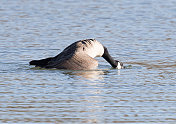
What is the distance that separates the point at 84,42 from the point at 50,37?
574 centimetres

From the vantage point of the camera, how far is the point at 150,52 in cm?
1667

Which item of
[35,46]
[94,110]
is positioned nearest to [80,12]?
[35,46]

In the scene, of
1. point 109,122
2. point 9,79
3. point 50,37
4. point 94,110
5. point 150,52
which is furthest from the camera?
point 50,37

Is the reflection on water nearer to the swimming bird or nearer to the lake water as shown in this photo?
the lake water

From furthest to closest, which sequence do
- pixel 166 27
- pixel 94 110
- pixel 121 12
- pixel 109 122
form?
pixel 121 12 < pixel 166 27 < pixel 94 110 < pixel 109 122

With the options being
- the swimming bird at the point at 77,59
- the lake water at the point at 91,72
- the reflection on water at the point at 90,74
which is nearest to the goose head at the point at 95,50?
the swimming bird at the point at 77,59

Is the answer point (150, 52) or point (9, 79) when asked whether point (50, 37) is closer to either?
point (150, 52)

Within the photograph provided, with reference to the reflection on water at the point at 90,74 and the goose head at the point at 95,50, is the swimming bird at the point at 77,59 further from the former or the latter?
the reflection on water at the point at 90,74

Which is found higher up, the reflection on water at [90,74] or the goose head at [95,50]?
the goose head at [95,50]

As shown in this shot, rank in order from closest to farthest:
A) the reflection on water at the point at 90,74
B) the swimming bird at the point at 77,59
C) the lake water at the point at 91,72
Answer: the lake water at the point at 91,72 < the reflection on water at the point at 90,74 < the swimming bird at the point at 77,59

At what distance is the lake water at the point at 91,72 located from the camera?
935cm

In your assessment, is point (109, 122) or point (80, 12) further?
point (80, 12)

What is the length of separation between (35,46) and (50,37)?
1.93 meters


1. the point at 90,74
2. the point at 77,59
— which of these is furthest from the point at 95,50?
the point at 90,74
